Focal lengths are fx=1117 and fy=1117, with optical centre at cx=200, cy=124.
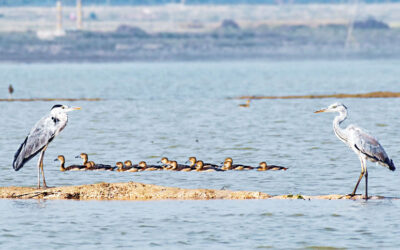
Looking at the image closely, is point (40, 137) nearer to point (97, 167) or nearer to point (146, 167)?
point (97, 167)

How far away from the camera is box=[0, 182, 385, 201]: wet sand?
86.5 ft

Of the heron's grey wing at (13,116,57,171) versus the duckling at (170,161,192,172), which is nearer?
the heron's grey wing at (13,116,57,171)

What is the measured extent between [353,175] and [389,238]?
10.1 metres

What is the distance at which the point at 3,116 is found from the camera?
208 feet

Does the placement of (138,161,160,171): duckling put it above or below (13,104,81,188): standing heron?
below

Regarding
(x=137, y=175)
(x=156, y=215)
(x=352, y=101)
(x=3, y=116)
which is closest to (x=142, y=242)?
(x=156, y=215)

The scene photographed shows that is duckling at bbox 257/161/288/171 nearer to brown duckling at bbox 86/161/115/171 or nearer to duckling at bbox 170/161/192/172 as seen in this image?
duckling at bbox 170/161/192/172

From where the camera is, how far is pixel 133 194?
87.2ft

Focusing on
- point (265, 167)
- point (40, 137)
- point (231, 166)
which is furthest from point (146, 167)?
point (40, 137)

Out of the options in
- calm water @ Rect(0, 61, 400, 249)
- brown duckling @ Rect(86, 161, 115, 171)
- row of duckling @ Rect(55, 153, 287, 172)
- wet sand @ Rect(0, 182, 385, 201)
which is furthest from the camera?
brown duckling @ Rect(86, 161, 115, 171)

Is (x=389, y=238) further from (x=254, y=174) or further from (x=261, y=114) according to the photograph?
(x=261, y=114)

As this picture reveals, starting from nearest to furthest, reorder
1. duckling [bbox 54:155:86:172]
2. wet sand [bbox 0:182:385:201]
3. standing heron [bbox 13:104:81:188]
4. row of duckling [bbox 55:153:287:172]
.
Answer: wet sand [bbox 0:182:385:201], standing heron [bbox 13:104:81:188], row of duckling [bbox 55:153:287:172], duckling [bbox 54:155:86:172]

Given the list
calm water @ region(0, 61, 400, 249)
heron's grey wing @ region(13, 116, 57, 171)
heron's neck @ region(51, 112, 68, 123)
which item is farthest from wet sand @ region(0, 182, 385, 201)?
heron's neck @ region(51, 112, 68, 123)

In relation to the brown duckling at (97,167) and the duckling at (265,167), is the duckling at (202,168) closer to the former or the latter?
the duckling at (265,167)
